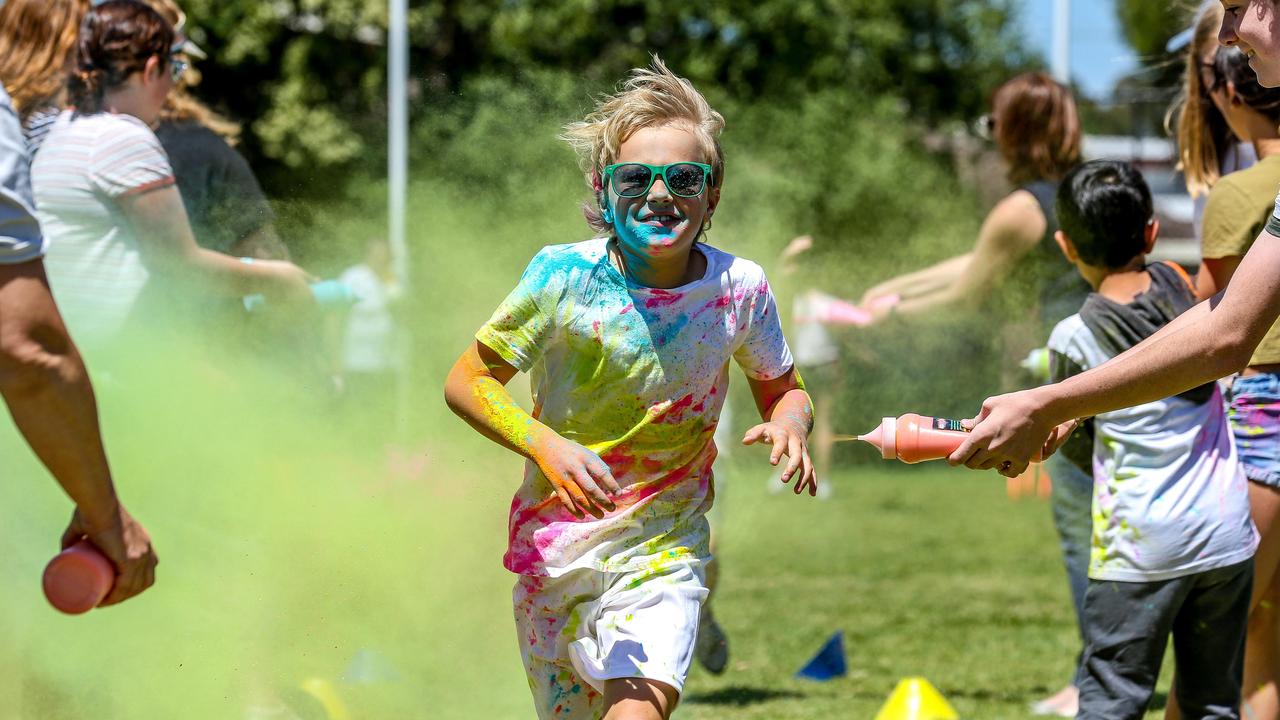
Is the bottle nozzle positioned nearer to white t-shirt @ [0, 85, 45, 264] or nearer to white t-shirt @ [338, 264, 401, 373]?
white t-shirt @ [0, 85, 45, 264]

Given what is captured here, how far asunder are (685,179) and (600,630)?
3.30 ft

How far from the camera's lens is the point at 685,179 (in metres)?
3.19

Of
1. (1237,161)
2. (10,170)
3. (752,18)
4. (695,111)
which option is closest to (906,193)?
(752,18)

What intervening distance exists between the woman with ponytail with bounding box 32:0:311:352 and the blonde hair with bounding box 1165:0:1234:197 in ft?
9.20

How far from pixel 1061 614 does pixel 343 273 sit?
407 centimetres

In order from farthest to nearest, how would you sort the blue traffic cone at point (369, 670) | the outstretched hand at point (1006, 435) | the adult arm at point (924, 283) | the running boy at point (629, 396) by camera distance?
the adult arm at point (924, 283)
the blue traffic cone at point (369, 670)
the running boy at point (629, 396)
the outstretched hand at point (1006, 435)

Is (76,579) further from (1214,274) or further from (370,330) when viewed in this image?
(370,330)

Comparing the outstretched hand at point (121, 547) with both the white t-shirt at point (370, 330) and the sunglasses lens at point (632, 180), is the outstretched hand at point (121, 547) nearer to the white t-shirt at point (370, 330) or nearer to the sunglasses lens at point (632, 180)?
the sunglasses lens at point (632, 180)

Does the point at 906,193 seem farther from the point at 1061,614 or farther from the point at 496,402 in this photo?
the point at 496,402

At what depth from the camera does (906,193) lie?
57.6 ft

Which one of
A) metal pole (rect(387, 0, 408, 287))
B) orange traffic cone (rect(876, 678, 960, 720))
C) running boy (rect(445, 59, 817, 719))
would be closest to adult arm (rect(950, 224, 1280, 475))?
running boy (rect(445, 59, 817, 719))

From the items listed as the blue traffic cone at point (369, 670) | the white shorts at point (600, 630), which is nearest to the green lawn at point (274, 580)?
the blue traffic cone at point (369, 670)

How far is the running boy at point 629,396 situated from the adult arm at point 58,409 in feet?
2.50

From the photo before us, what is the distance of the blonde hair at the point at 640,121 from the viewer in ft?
10.8
